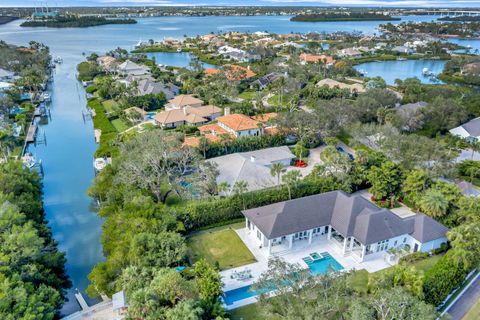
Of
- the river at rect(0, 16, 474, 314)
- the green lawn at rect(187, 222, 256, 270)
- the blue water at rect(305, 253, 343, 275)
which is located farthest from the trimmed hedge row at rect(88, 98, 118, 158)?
the blue water at rect(305, 253, 343, 275)

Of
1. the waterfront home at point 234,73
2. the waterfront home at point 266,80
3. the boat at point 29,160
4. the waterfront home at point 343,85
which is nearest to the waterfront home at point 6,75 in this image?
the waterfront home at point 234,73

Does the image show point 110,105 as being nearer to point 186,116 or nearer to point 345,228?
point 186,116

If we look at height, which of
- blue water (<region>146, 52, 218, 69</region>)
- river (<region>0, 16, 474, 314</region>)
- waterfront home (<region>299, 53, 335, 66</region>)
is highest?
waterfront home (<region>299, 53, 335, 66</region>)

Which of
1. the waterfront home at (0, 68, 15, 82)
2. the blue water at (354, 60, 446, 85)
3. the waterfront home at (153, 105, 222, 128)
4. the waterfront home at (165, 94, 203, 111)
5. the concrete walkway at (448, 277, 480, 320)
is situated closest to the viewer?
the concrete walkway at (448, 277, 480, 320)

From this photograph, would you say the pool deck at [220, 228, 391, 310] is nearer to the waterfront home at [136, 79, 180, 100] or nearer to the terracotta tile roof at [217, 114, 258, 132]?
A: the terracotta tile roof at [217, 114, 258, 132]

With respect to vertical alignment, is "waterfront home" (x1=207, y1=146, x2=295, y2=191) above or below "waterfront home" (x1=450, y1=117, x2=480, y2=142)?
below

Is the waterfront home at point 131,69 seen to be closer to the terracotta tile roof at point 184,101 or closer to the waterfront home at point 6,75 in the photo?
the waterfront home at point 6,75

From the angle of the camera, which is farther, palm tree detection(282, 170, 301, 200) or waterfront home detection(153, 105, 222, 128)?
waterfront home detection(153, 105, 222, 128)
